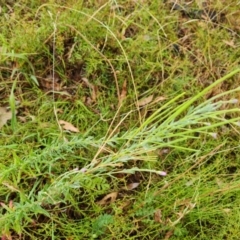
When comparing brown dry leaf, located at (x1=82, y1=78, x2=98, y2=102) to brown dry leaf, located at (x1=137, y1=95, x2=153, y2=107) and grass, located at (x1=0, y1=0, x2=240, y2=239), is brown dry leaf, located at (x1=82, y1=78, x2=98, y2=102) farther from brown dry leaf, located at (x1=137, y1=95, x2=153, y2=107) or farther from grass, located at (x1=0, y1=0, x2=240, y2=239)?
brown dry leaf, located at (x1=137, y1=95, x2=153, y2=107)

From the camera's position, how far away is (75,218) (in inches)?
75.1

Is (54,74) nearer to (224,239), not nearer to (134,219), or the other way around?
(134,219)

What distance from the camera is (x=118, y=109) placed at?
207cm

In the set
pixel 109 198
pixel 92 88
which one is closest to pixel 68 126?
pixel 92 88

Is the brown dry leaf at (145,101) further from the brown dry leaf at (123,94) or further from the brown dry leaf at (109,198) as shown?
the brown dry leaf at (109,198)

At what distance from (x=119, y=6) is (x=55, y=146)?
1.00 m

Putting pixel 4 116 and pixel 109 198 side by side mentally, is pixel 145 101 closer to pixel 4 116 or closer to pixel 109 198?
pixel 109 198

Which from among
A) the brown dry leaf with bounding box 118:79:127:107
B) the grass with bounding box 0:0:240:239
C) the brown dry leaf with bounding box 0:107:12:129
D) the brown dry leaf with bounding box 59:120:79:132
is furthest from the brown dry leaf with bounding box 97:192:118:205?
the brown dry leaf with bounding box 0:107:12:129

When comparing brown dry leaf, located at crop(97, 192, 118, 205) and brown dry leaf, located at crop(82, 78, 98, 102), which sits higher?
brown dry leaf, located at crop(82, 78, 98, 102)

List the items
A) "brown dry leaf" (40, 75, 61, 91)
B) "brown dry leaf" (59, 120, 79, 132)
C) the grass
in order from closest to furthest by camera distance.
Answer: the grass
"brown dry leaf" (59, 120, 79, 132)
"brown dry leaf" (40, 75, 61, 91)

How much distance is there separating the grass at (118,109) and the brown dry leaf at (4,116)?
0.03 m

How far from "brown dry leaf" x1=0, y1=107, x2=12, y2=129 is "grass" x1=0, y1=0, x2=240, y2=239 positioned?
0.03m

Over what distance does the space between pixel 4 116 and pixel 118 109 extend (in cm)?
52

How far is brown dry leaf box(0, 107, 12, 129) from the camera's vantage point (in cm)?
196
